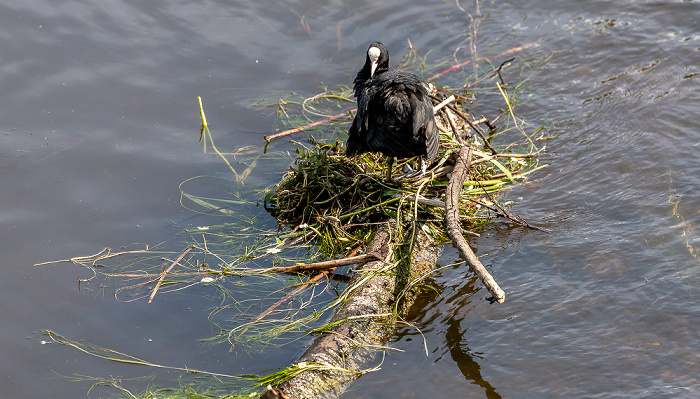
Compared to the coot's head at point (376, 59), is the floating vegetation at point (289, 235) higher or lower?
lower

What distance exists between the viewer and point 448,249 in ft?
15.2

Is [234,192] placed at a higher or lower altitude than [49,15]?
lower

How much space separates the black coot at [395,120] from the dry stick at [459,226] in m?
0.23

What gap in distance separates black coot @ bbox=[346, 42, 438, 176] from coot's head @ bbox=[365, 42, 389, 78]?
0.56m

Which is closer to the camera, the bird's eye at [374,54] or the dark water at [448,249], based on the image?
the dark water at [448,249]

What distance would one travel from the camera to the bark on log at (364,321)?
132 inches

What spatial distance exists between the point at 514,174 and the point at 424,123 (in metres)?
1.31

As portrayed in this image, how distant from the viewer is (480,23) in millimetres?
8336

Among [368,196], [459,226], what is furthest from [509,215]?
[368,196]

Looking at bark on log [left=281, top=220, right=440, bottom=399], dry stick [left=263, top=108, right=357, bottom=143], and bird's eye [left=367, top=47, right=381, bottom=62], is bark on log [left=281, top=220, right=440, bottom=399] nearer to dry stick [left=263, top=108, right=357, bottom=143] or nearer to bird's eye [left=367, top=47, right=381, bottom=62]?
bird's eye [left=367, top=47, right=381, bottom=62]

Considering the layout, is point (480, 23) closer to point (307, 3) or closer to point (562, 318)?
point (307, 3)

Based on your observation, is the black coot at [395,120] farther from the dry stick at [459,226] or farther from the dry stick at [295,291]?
the dry stick at [295,291]

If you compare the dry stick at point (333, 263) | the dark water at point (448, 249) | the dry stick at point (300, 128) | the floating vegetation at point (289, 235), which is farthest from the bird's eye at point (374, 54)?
the dry stick at point (333, 263)

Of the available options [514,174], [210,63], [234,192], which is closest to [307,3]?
[210,63]
